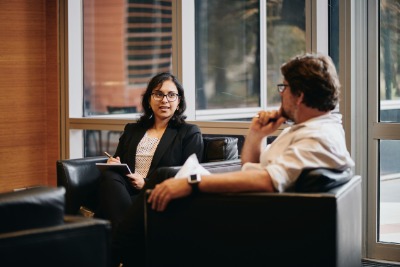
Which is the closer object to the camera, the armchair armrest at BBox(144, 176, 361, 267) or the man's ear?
the armchair armrest at BBox(144, 176, 361, 267)

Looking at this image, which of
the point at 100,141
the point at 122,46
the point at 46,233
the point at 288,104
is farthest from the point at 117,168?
the point at 122,46

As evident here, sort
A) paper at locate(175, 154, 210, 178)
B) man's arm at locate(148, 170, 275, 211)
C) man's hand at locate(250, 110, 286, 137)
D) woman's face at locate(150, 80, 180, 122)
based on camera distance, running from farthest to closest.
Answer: woman's face at locate(150, 80, 180, 122) → man's hand at locate(250, 110, 286, 137) → paper at locate(175, 154, 210, 178) → man's arm at locate(148, 170, 275, 211)

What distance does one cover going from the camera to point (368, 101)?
466 centimetres

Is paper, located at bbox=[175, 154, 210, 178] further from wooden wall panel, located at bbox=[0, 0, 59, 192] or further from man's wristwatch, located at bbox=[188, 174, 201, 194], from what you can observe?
wooden wall panel, located at bbox=[0, 0, 59, 192]

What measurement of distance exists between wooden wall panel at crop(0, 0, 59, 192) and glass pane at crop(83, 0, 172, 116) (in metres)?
0.33

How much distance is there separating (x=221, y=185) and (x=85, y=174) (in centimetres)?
187

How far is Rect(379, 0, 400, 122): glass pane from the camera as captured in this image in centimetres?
461

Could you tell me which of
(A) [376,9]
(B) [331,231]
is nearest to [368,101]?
(A) [376,9]

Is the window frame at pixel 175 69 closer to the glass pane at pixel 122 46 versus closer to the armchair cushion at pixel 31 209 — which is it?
the glass pane at pixel 122 46

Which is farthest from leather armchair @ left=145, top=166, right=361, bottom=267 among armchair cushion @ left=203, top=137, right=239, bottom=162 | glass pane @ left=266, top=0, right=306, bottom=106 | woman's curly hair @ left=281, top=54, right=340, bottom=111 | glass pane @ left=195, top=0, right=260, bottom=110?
glass pane @ left=266, top=0, right=306, bottom=106

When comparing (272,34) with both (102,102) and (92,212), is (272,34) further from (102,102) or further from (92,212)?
(92,212)

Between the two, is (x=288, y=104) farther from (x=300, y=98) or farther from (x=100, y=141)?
(x=100, y=141)

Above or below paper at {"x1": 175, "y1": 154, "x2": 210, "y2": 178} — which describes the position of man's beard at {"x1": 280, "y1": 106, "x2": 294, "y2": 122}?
above

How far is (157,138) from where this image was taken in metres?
Result: 4.60
